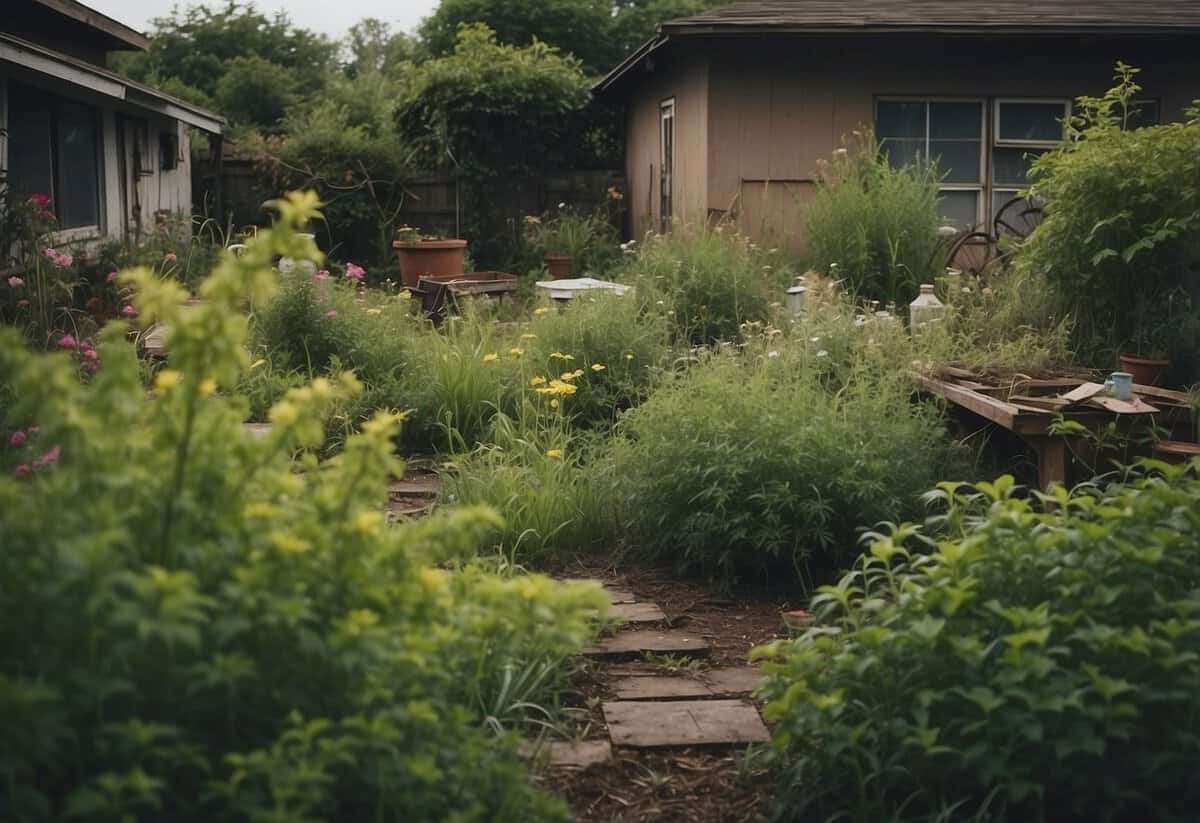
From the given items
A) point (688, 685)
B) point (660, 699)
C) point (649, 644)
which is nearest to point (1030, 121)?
point (649, 644)

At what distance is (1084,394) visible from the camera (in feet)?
16.8

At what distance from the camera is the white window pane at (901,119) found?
11094 millimetres

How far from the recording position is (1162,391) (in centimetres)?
553

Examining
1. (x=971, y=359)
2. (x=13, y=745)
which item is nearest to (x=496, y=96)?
(x=971, y=359)

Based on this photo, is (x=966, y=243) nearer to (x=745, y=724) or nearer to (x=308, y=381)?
(x=308, y=381)

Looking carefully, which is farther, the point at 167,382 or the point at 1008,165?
the point at 1008,165

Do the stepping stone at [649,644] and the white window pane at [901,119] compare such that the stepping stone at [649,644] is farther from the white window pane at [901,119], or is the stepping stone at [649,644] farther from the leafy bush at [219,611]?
the white window pane at [901,119]

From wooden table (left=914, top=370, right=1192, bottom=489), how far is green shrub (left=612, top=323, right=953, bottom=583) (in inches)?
12.1

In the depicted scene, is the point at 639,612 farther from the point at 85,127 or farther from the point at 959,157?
the point at 85,127

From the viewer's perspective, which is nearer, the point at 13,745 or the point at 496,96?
the point at 13,745

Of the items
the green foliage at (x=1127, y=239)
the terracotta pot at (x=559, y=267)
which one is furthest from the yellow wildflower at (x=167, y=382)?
the terracotta pot at (x=559, y=267)

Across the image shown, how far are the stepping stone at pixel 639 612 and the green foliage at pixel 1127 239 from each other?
128 inches

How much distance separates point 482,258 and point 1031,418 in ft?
32.3

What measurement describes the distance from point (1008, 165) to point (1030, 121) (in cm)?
46
